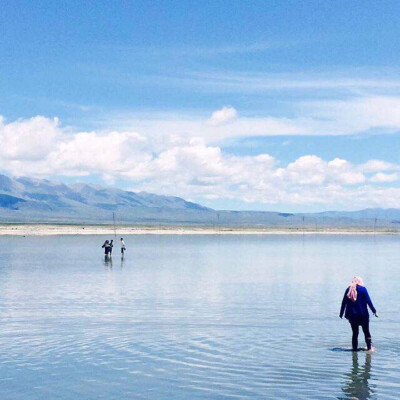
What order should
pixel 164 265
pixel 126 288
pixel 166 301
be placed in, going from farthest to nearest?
pixel 164 265 < pixel 126 288 < pixel 166 301

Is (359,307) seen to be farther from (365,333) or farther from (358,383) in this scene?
(358,383)

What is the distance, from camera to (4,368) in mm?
15375

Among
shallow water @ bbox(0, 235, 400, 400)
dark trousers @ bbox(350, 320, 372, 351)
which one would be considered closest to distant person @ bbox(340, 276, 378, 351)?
dark trousers @ bbox(350, 320, 372, 351)

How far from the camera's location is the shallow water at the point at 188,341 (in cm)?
1402

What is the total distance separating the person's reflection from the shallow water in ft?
0.08

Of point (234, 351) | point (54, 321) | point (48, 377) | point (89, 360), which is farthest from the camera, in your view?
point (54, 321)

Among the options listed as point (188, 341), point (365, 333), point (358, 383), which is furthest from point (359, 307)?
point (188, 341)

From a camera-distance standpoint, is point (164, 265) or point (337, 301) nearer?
point (337, 301)

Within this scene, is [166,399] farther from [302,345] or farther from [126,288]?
[126,288]

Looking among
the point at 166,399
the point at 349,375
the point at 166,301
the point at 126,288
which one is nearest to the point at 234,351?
the point at 349,375

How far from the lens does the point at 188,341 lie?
19.0 metres

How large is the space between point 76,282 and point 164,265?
51.3ft

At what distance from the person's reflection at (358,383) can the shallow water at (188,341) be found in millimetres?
24

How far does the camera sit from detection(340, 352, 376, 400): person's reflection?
44.2ft
